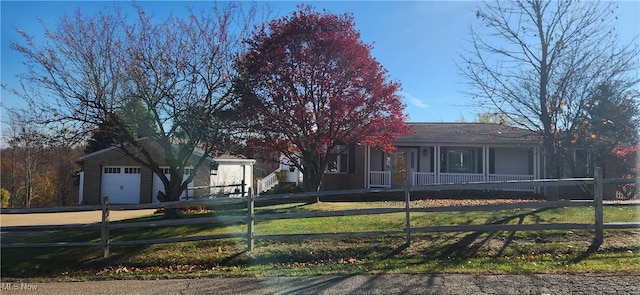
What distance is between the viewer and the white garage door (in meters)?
25.1

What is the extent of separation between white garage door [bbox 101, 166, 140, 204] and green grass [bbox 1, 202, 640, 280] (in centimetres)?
1560

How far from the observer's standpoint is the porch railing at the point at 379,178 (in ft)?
69.7

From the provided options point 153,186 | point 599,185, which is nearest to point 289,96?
point 599,185

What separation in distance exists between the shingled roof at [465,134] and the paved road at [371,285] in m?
11.4

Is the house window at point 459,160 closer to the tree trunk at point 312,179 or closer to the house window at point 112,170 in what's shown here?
the tree trunk at point 312,179

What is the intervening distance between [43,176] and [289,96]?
30.8 m

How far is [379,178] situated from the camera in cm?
2141

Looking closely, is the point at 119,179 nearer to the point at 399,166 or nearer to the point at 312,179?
the point at 312,179

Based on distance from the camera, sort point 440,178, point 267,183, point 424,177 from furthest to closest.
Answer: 1. point 267,183
2. point 424,177
3. point 440,178

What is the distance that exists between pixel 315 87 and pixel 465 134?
9962mm

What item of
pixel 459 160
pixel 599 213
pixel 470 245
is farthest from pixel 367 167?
pixel 599 213

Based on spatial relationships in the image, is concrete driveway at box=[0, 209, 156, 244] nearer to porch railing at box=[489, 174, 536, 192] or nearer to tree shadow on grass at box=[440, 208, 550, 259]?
tree shadow on grass at box=[440, 208, 550, 259]

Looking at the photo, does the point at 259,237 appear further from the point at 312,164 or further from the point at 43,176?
the point at 43,176

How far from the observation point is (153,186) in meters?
25.0
